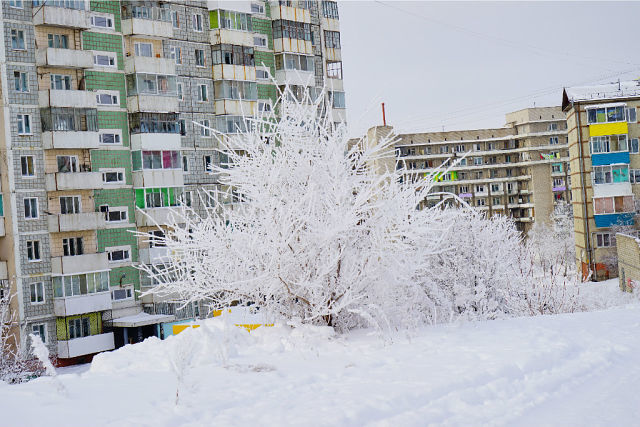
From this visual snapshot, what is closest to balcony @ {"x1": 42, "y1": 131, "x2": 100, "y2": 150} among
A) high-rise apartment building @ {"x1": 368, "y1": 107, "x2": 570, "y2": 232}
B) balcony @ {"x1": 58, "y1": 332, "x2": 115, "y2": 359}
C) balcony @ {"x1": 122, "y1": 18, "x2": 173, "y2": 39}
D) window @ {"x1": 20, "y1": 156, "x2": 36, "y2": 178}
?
window @ {"x1": 20, "y1": 156, "x2": 36, "y2": 178}

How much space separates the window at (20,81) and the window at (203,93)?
10040 millimetres

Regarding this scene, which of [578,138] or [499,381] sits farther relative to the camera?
[578,138]

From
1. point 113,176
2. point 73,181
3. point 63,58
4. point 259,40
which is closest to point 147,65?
point 63,58

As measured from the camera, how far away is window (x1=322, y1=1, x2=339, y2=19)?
47.4 m

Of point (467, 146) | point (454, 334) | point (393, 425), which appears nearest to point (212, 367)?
point (393, 425)

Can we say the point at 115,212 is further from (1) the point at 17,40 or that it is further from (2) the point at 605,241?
(2) the point at 605,241

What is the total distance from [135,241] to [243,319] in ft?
74.6

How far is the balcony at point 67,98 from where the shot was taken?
33875mm

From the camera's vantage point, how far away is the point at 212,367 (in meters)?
10.4

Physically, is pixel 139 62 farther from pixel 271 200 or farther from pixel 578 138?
pixel 578 138

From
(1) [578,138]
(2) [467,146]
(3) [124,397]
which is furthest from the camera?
(2) [467,146]

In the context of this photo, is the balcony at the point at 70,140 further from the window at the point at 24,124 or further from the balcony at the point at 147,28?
the balcony at the point at 147,28

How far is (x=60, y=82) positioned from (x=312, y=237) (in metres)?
25.7

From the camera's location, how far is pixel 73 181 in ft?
113
